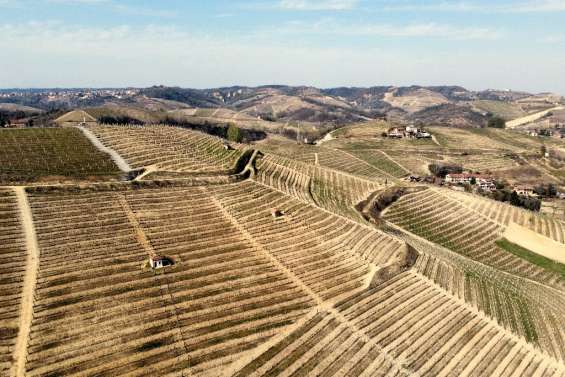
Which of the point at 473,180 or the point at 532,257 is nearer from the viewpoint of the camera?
the point at 532,257

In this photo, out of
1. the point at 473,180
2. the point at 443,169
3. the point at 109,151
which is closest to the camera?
the point at 109,151

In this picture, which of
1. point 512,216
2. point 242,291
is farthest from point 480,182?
Answer: point 242,291

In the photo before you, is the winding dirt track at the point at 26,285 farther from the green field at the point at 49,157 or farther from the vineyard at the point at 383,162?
the vineyard at the point at 383,162

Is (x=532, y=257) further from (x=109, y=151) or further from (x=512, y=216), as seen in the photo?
(x=109, y=151)

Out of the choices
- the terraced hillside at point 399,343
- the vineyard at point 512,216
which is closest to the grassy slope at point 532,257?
the vineyard at point 512,216

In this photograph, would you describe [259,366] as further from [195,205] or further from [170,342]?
[195,205]
